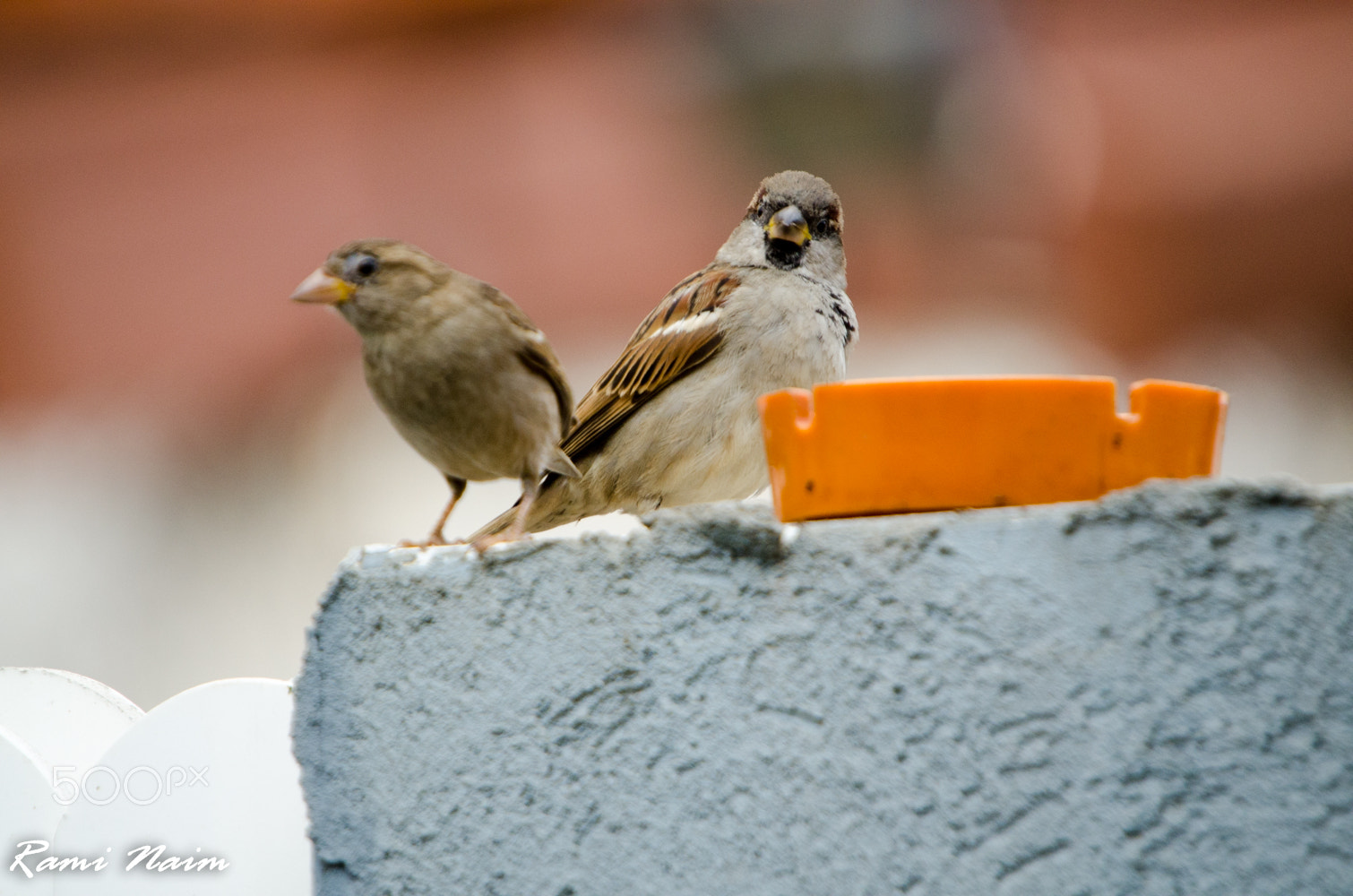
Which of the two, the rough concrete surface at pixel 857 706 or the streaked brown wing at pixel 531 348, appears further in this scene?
the streaked brown wing at pixel 531 348

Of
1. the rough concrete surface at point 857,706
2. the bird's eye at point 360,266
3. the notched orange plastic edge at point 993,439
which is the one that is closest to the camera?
the rough concrete surface at point 857,706

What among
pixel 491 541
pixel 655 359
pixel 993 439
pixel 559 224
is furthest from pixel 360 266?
pixel 559 224

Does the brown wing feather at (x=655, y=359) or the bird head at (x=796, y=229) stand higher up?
the bird head at (x=796, y=229)

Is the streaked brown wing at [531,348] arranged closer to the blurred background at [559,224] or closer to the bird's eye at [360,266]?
the bird's eye at [360,266]

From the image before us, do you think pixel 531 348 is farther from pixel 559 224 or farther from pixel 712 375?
pixel 559 224

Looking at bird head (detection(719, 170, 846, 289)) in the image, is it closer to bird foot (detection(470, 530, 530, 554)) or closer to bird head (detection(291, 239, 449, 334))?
bird head (detection(291, 239, 449, 334))

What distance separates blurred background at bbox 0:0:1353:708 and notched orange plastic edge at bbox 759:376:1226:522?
3201 millimetres

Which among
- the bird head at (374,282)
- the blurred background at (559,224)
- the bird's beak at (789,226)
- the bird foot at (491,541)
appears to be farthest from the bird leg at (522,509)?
the blurred background at (559,224)

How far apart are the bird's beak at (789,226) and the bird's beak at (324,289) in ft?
2.66

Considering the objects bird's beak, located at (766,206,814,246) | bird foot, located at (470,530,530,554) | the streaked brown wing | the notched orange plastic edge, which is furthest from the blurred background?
the notched orange plastic edge

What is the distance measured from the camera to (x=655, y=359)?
7.03 feet

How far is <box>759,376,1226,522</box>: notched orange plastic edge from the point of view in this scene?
3.88ft

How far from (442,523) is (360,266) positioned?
331 mm
